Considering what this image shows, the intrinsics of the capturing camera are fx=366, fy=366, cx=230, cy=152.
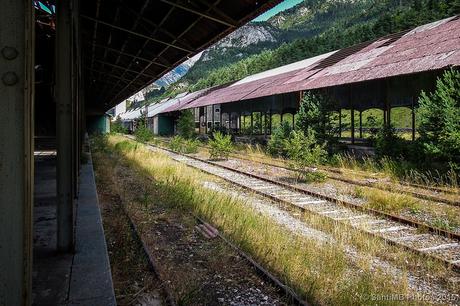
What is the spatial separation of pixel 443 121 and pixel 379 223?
242 inches

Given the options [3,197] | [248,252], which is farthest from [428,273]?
[3,197]

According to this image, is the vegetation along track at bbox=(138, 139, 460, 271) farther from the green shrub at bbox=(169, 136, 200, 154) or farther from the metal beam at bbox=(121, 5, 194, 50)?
the green shrub at bbox=(169, 136, 200, 154)

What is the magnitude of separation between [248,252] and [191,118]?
85.3 ft

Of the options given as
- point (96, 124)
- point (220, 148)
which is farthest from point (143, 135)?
point (220, 148)

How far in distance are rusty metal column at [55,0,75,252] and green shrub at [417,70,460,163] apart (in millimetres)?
10711

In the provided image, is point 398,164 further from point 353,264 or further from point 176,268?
point 176,268

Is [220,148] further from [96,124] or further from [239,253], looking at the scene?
[96,124]

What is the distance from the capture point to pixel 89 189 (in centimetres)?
730

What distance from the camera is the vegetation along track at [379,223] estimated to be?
17.9ft

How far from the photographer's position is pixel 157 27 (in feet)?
29.7

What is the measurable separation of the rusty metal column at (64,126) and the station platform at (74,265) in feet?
0.76

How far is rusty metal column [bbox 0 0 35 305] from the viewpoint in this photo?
4.98 feet

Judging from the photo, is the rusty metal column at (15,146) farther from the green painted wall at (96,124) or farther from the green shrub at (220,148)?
the green painted wall at (96,124)

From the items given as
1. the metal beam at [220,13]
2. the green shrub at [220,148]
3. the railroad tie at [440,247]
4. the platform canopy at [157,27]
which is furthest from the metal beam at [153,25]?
the green shrub at [220,148]
